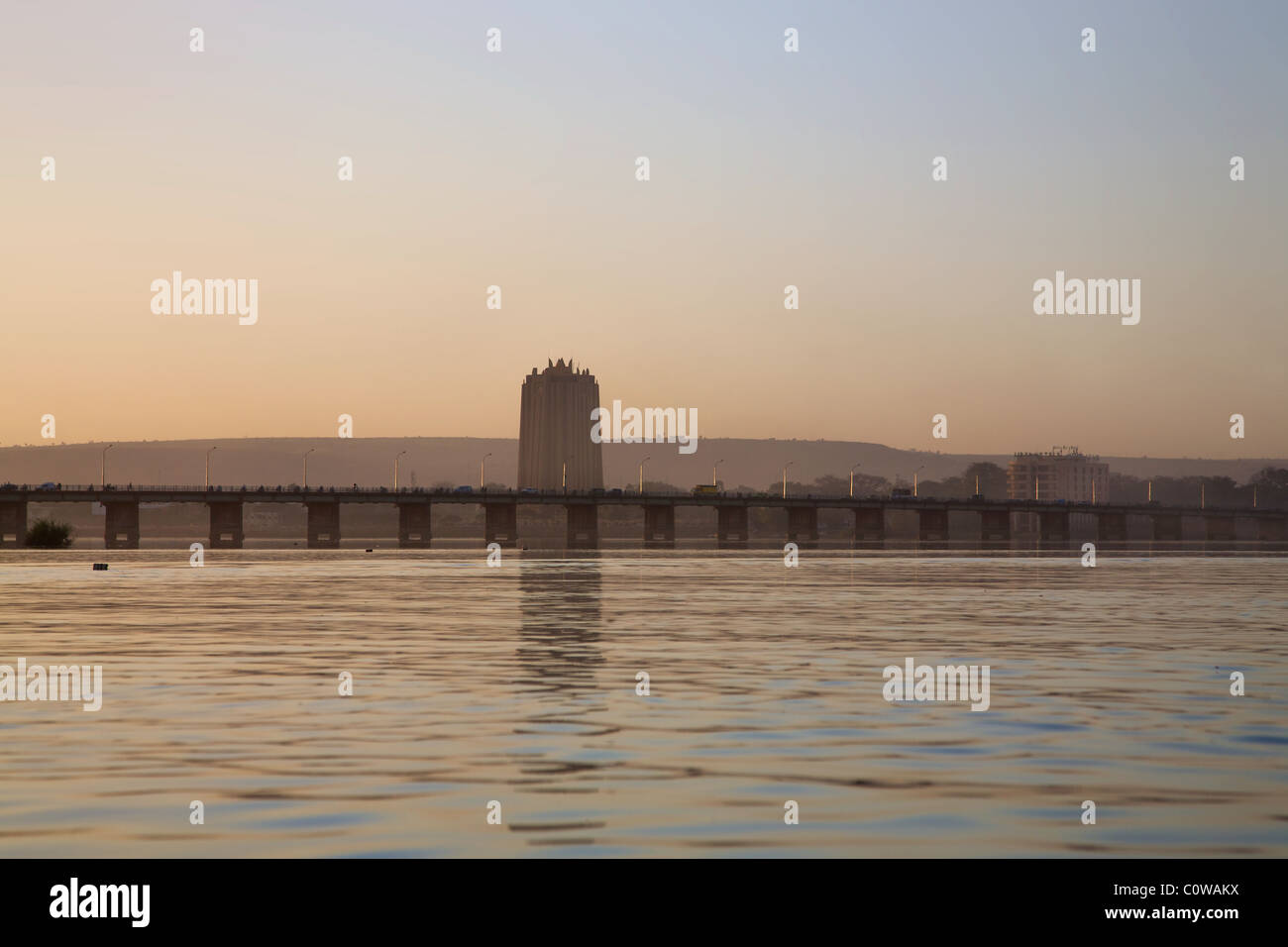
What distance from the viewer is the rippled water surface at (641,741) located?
1584cm

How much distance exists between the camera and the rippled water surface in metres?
15.8

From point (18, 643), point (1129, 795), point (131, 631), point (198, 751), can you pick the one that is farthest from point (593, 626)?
point (1129, 795)

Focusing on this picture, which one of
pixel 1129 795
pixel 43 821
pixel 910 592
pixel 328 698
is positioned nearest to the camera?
pixel 43 821

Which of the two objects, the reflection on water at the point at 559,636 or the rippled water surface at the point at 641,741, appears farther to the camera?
the reflection on water at the point at 559,636

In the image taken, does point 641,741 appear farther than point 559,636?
No

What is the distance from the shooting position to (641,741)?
22719 millimetres

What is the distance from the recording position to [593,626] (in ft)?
167

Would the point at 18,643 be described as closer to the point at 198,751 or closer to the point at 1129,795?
the point at 198,751

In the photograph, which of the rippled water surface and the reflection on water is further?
the reflection on water

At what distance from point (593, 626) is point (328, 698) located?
22.8 m

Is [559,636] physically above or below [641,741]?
below

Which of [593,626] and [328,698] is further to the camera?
[593,626]
